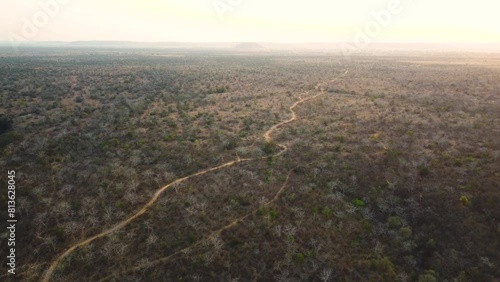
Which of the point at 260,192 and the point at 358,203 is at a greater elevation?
the point at 358,203

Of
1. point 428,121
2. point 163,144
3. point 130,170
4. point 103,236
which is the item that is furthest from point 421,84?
point 103,236

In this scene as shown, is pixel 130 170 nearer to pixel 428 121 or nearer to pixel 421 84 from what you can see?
pixel 428 121

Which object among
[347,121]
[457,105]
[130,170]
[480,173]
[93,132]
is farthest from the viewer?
[457,105]

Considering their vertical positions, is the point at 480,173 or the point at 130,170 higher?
the point at 480,173

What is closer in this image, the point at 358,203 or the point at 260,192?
the point at 358,203

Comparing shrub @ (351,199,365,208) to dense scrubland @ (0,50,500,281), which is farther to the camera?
shrub @ (351,199,365,208)

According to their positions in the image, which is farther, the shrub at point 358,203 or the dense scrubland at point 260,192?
the shrub at point 358,203

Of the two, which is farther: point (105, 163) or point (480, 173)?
point (105, 163)

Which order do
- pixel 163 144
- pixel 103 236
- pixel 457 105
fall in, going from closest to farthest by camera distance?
pixel 103 236
pixel 163 144
pixel 457 105
